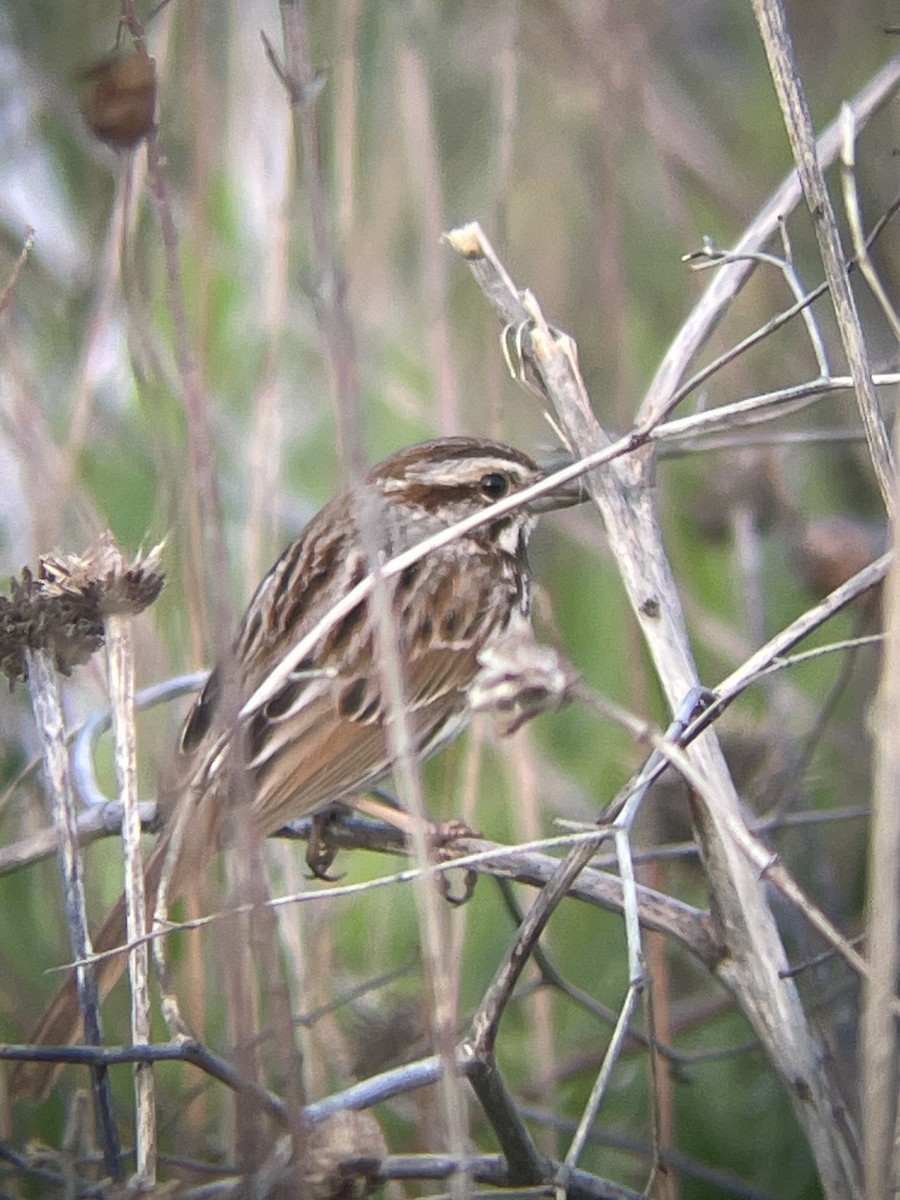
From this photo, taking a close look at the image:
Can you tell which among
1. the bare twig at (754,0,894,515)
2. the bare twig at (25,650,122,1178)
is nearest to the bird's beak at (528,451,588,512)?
the bare twig at (754,0,894,515)

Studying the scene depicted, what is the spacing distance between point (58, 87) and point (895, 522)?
→ 2.79 metres

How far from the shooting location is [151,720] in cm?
299

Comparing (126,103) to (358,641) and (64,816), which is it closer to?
(64,816)

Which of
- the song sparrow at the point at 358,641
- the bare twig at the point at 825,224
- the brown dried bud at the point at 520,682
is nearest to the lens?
the brown dried bud at the point at 520,682

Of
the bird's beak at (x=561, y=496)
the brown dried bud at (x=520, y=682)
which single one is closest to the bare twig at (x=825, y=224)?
the brown dried bud at (x=520, y=682)

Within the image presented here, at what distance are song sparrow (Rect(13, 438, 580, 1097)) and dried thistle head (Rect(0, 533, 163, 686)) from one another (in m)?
0.49

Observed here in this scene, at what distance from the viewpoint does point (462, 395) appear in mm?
4473

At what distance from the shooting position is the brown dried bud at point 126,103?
2037mm

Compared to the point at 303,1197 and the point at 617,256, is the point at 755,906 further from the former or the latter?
the point at 617,256

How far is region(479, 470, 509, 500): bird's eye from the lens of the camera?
3.27 meters

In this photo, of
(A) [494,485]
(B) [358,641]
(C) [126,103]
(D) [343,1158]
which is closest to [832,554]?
(A) [494,485]

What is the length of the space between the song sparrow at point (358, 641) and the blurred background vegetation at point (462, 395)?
0.11m

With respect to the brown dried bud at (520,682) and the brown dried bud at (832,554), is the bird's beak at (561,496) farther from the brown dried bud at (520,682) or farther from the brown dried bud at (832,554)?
the brown dried bud at (520,682)

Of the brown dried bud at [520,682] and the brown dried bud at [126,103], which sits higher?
the brown dried bud at [126,103]
